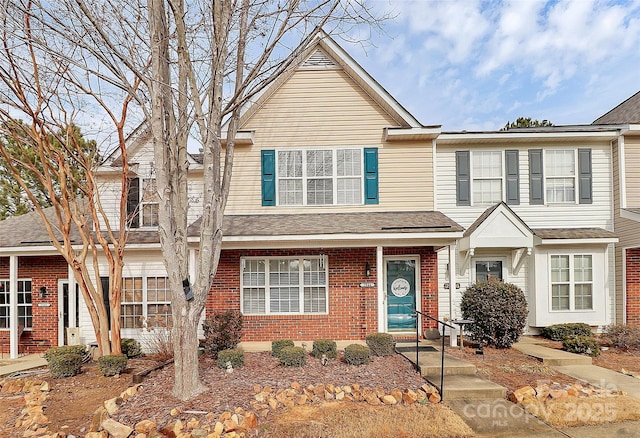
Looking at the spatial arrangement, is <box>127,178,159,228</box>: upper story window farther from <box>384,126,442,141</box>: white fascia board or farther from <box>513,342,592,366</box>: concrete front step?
<box>513,342,592,366</box>: concrete front step

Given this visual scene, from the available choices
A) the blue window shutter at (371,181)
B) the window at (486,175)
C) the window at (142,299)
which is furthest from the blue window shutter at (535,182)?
the window at (142,299)

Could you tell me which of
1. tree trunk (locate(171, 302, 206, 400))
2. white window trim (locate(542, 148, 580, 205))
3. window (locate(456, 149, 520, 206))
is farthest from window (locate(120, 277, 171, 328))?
white window trim (locate(542, 148, 580, 205))

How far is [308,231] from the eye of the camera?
31.3ft

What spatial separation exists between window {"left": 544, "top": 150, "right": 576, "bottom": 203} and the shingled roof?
245 centimetres

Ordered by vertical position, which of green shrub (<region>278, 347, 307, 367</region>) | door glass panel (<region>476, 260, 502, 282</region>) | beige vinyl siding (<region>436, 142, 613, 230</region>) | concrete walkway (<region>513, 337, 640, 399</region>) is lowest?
concrete walkway (<region>513, 337, 640, 399</region>)

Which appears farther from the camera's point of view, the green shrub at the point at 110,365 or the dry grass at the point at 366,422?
the green shrub at the point at 110,365

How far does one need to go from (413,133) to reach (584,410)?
23.1ft

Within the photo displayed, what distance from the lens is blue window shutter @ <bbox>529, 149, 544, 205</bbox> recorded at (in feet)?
36.9

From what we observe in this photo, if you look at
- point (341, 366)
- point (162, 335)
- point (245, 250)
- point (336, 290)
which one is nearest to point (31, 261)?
Answer: point (162, 335)

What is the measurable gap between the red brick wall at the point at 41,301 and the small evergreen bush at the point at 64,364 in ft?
12.0

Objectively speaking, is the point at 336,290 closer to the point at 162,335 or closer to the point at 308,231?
the point at 308,231

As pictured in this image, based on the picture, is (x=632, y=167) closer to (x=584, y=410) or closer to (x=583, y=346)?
(x=583, y=346)

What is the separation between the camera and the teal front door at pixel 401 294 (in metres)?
10.9

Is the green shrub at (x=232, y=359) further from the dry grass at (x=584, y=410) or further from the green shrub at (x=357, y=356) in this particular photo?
the dry grass at (x=584, y=410)
